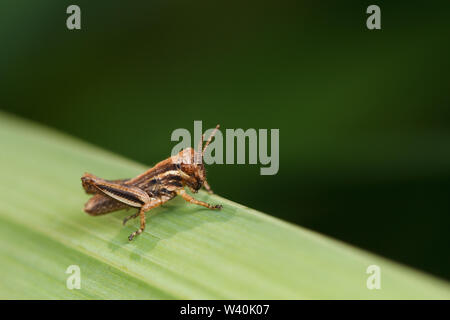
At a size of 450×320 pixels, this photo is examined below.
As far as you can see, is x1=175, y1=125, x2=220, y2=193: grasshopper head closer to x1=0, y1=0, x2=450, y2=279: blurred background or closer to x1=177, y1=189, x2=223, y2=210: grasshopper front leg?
x1=177, y1=189, x2=223, y2=210: grasshopper front leg

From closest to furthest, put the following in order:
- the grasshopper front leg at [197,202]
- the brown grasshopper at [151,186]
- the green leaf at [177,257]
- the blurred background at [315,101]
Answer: the green leaf at [177,257] < the grasshopper front leg at [197,202] < the brown grasshopper at [151,186] < the blurred background at [315,101]

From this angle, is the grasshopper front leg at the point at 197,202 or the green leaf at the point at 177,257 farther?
the grasshopper front leg at the point at 197,202

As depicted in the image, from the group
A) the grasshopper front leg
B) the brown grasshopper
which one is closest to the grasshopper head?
the brown grasshopper

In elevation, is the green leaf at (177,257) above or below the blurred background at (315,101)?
below

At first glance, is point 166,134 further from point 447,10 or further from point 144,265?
point 447,10

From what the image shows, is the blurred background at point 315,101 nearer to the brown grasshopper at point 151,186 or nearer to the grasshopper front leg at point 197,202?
the brown grasshopper at point 151,186

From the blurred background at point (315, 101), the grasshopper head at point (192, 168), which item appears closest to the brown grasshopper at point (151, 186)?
the grasshopper head at point (192, 168)

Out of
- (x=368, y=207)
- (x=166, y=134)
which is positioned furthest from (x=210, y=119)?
(x=368, y=207)
